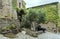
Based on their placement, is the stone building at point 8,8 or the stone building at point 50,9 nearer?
the stone building at point 8,8

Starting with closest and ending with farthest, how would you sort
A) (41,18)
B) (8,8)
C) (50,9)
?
(8,8) → (41,18) → (50,9)

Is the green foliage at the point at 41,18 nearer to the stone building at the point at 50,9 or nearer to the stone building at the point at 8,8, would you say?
the stone building at the point at 50,9

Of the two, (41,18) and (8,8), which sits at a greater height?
(8,8)

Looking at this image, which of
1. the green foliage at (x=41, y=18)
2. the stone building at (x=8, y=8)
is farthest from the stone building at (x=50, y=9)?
the stone building at (x=8, y=8)

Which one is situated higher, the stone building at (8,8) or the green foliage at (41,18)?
the stone building at (8,8)

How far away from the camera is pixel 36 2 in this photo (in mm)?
6496

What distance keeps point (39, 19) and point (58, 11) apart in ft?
2.88

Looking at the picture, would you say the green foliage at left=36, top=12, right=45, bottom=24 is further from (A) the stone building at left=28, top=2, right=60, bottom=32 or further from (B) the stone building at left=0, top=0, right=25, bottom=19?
(B) the stone building at left=0, top=0, right=25, bottom=19

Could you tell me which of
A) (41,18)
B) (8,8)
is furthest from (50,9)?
(8,8)

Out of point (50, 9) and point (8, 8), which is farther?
point (50, 9)

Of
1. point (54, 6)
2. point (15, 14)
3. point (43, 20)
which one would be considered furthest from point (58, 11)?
point (15, 14)

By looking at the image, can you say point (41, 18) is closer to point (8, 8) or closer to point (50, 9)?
point (50, 9)

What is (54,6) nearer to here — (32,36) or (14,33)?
(32,36)

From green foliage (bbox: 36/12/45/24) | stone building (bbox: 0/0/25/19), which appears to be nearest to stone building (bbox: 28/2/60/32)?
green foliage (bbox: 36/12/45/24)
